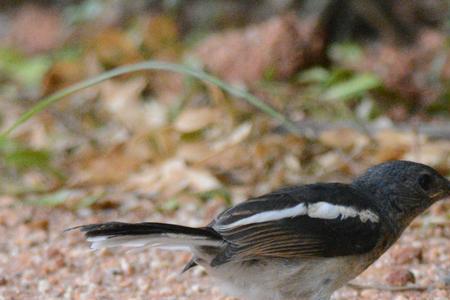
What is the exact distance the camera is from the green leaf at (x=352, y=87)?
6707 mm

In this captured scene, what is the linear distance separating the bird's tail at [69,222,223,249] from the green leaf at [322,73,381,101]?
3549 millimetres

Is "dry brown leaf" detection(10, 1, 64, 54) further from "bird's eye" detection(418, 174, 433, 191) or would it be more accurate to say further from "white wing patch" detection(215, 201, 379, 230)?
"white wing patch" detection(215, 201, 379, 230)

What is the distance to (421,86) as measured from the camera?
761 cm

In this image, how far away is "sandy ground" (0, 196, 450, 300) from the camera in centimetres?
416

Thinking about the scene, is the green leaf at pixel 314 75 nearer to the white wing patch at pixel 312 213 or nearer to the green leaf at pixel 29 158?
the green leaf at pixel 29 158

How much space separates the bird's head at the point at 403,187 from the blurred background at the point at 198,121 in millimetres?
365

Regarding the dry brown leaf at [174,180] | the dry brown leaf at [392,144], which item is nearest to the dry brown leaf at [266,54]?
the dry brown leaf at [392,144]

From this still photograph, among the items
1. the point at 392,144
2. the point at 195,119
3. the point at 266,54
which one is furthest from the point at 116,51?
the point at 392,144

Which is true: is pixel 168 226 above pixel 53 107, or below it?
below

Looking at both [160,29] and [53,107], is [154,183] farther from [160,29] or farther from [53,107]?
[160,29]

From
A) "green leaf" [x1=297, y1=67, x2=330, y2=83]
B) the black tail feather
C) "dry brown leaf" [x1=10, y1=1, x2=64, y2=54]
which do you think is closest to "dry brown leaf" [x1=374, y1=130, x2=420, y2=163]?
"green leaf" [x1=297, y1=67, x2=330, y2=83]

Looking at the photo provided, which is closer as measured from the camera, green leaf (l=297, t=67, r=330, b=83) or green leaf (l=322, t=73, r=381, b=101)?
green leaf (l=322, t=73, r=381, b=101)

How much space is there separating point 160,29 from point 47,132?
2107mm

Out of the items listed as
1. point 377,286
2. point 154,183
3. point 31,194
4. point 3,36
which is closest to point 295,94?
point 154,183
